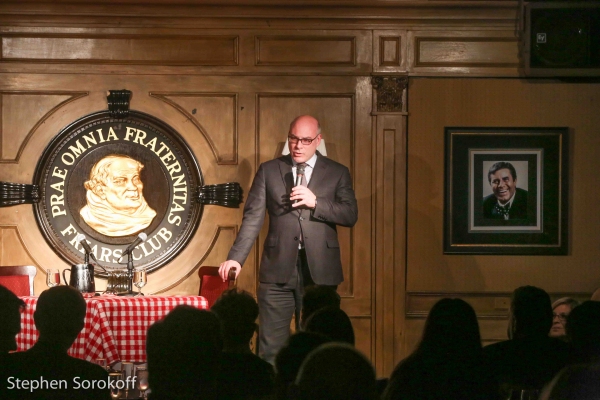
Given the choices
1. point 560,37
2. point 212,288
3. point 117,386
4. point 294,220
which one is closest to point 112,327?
point 117,386

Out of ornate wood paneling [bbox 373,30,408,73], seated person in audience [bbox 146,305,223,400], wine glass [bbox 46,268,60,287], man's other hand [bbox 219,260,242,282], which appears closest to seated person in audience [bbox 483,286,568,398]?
seated person in audience [bbox 146,305,223,400]

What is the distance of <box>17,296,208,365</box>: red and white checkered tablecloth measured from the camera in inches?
161

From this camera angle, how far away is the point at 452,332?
2395mm

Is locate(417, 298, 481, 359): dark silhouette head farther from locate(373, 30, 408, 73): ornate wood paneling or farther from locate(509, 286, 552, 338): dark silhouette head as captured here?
locate(373, 30, 408, 73): ornate wood paneling

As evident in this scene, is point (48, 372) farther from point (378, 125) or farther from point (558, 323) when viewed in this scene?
point (378, 125)

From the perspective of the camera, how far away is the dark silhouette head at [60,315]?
2322 millimetres

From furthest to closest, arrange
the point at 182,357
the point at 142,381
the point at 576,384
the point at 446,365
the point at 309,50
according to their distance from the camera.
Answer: the point at 309,50
the point at 142,381
the point at 446,365
the point at 182,357
the point at 576,384

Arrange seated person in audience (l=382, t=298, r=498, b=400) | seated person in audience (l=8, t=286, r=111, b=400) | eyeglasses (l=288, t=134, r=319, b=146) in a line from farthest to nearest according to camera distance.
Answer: eyeglasses (l=288, t=134, r=319, b=146) < seated person in audience (l=382, t=298, r=498, b=400) < seated person in audience (l=8, t=286, r=111, b=400)

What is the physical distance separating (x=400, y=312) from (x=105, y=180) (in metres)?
2.41

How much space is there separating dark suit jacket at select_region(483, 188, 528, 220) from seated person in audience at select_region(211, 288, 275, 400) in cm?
347

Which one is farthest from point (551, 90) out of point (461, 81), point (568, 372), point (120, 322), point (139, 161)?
point (568, 372)

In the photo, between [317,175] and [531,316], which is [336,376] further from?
[317,175]

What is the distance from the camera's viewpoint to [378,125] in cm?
569

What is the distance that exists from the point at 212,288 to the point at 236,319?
2543 mm
